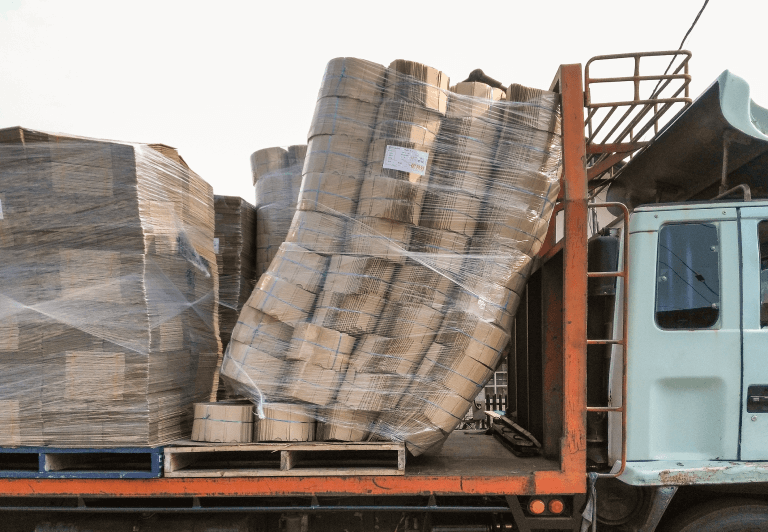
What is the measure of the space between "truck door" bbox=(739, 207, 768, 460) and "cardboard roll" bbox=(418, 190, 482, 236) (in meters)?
1.41

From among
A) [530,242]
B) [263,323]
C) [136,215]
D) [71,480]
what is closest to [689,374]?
[530,242]

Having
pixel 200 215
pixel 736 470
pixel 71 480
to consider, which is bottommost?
pixel 71 480

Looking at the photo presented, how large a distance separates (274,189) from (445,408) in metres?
2.89

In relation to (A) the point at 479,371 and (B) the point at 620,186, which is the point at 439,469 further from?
(B) the point at 620,186

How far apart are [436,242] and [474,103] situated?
82 centimetres

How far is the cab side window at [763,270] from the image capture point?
2701 mm

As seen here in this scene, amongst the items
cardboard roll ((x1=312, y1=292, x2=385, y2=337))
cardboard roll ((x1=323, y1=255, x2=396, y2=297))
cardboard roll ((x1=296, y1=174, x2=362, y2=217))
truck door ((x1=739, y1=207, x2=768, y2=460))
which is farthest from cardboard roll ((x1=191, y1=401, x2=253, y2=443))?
truck door ((x1=739, y1=207, x2=768, y2=460))

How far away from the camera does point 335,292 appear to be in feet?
9.45

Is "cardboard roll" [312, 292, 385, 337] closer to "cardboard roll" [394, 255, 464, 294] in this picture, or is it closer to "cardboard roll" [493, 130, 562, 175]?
"cardboard roll" [394, 255, 464, 294]

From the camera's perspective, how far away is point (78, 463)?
3141 millimetres

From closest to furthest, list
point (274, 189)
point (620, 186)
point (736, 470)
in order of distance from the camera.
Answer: point (736, 470), point (620, 186), point (274, 189)

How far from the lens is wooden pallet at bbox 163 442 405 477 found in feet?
9.18

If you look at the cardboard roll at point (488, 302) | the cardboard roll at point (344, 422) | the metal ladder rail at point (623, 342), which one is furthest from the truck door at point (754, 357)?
the cardboard roll at point (344, 422)

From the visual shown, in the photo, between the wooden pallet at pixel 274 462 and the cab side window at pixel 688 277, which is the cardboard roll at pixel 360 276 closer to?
the wooden pallet at pixel 274 462
